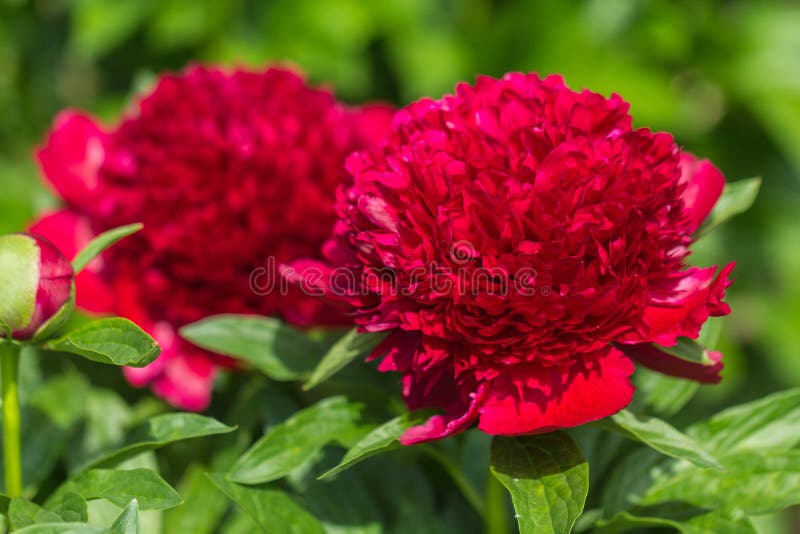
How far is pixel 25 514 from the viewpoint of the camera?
0.75m

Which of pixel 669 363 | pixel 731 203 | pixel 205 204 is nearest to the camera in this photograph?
pixel 669 363

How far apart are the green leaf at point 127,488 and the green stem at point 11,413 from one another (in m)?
0.05

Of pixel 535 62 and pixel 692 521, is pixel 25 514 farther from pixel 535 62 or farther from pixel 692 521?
pixel 535 62

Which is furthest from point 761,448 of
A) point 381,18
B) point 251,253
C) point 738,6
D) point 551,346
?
point 738,6

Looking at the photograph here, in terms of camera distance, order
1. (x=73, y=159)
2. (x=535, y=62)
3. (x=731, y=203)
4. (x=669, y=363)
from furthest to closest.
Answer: (x=535, y=62)
(x=73, y=159)
(x=731, y=203)
(x=669, y=363)

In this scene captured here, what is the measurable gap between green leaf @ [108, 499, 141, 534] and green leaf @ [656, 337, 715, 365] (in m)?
0.41

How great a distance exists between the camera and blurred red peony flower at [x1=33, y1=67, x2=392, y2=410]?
3.36ft

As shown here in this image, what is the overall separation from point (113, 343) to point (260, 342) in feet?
0.78

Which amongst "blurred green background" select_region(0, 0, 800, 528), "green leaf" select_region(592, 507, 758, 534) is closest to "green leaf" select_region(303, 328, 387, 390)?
"green leaf" select_region(592, 507, 758, 534)

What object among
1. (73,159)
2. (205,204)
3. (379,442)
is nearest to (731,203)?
(379,442)

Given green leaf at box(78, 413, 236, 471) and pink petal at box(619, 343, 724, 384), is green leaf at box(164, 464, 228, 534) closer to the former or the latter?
green leaf at box(78, 413, 236, 471)

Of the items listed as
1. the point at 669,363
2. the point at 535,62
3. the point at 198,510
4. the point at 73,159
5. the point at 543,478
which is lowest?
the point at 198,510

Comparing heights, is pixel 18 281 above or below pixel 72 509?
above

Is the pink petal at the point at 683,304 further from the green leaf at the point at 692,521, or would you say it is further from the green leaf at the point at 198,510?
the green leaf at the point at 198,510
